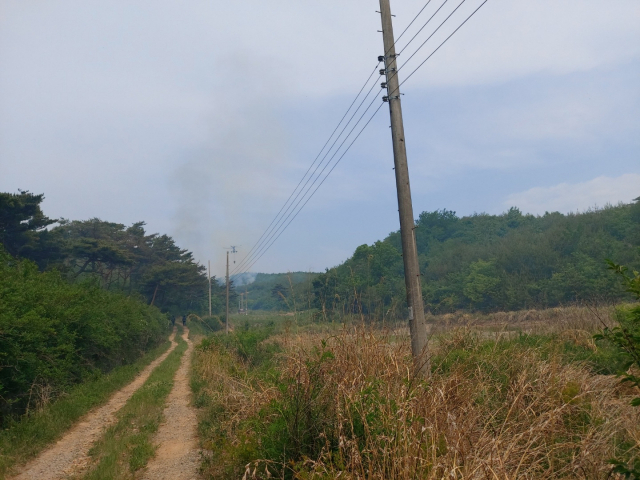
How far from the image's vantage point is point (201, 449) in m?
7.62

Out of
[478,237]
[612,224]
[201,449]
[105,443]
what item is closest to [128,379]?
[105,443]

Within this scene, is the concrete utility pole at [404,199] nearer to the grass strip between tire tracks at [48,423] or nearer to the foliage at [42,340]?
the grass strip between tire tracks at [48,423]

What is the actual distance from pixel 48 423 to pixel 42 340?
2.67 m

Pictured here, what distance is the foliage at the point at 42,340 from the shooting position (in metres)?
9.73

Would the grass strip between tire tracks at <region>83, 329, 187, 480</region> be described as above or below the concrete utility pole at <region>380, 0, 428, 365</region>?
Answer: below

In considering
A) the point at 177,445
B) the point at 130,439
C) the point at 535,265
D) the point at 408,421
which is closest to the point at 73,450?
the point at 130,439

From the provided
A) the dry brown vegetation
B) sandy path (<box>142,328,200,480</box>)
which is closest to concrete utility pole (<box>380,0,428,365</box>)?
the dry brown vegetation

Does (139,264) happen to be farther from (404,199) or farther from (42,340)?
(404,199)

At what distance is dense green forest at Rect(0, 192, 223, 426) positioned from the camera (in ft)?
33.5

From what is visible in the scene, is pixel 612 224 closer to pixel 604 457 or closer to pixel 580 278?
pixel 580 278

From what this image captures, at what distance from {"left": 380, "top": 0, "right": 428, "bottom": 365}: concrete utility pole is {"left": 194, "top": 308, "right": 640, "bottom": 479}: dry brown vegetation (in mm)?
515

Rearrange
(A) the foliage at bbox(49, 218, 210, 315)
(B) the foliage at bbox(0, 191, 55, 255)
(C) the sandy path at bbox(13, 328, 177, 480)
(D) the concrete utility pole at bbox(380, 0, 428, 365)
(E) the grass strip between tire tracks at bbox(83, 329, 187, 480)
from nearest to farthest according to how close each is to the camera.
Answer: (E) the grass strip between tire tracks at bbox(83, 329, 187, 480) < (C) the sandy path at bbox(13, 328, 177, 480) < (D) the concrete utility pole at bbox(380, 0, 428, 365) < (B) the foliage at bbox(0, 191, 55, 255) < (A) the foliage at bbox(49, 218, 210, 315)

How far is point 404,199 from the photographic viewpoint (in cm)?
746

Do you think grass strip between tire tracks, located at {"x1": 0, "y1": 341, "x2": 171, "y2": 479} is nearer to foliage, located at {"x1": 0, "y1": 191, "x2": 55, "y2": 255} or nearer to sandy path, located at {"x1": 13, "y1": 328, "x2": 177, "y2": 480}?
sandy path, located at {"x1": 13, "y1": 328, "x2": 177, "y2": 480}
